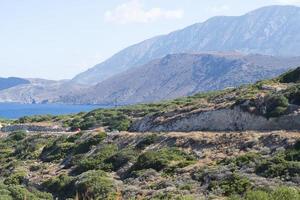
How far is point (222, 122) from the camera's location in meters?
46.2

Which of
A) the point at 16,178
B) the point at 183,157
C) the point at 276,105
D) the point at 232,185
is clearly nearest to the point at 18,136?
the point at 16,178

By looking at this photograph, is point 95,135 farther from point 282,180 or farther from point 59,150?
point 282,180

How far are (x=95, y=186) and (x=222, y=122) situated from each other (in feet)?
51.4

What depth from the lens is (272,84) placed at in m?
54.8

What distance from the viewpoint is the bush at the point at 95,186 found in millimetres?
32375

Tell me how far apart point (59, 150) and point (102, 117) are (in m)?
22.3

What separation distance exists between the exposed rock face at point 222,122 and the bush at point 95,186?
468 inches

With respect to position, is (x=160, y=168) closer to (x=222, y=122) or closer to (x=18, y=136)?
(x=222, y=122)

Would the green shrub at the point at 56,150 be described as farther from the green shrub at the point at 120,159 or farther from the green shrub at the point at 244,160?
the green shrub at the point at 244,160

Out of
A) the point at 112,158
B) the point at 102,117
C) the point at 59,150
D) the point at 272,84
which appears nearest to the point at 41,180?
the point at 112,158

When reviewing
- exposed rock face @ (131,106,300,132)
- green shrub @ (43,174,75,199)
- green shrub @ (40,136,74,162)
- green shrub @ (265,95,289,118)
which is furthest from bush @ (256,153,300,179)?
green shrub @ (40,136,74,162)

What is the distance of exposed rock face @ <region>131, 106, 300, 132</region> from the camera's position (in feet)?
137

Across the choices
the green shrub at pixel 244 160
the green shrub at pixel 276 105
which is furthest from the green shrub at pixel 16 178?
the green shrub at pixel 276 105

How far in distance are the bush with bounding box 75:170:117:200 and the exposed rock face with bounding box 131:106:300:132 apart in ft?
39.0
